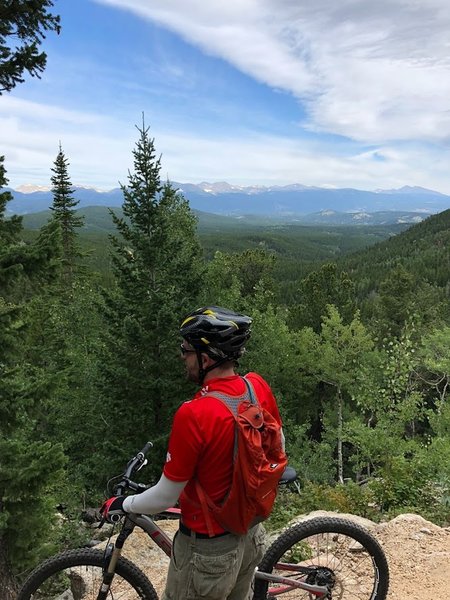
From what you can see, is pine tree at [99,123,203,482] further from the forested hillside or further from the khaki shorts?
the khaki shorts

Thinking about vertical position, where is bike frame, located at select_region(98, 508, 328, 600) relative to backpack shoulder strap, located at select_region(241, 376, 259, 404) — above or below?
below

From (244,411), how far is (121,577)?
197cm

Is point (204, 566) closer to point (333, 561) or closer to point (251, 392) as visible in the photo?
point (251, 392)

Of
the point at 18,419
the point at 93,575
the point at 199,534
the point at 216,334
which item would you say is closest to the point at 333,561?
the point at 199,534

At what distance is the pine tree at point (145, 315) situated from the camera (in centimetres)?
1359

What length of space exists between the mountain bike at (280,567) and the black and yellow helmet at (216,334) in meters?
1.07

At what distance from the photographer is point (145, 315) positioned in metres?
13.6

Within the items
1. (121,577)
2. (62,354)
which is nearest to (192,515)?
(121,577)

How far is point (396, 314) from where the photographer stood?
132 feet

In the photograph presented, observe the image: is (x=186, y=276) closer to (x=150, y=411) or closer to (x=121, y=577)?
(x=150, y=411)

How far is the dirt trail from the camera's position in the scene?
512 cm

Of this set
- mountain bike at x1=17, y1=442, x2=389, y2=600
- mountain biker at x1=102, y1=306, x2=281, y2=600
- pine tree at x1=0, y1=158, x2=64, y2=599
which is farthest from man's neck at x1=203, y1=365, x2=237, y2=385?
pine tree at x1=0, y1=158, x2=64, y2=599

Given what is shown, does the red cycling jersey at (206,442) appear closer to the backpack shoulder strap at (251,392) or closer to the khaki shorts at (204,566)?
the backpack shoulder strap at (251,392)

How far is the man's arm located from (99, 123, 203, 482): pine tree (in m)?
10.2
